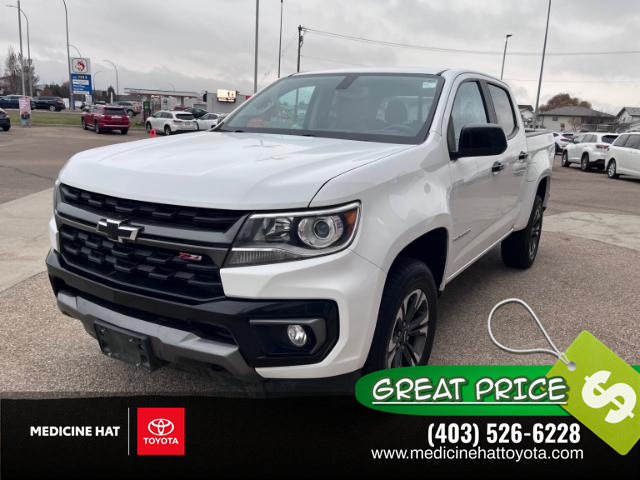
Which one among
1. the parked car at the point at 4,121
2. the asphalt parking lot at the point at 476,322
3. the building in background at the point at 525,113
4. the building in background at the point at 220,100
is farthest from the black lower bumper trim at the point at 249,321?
the building in background at the point at 220,100

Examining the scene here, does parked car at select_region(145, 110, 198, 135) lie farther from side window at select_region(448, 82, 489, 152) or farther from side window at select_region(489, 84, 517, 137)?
side window at select_region(448, 82, 489, 152)

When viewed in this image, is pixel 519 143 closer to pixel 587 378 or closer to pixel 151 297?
pixel 587 378

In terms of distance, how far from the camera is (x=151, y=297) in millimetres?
2375

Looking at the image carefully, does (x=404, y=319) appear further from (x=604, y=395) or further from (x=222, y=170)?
(x=222, y=170)

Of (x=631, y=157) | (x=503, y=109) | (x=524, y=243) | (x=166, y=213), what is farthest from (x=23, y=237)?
(x=631, y=157)

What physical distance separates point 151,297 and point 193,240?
13.0 inches

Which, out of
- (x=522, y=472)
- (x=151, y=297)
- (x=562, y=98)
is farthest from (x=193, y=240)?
(x=562, y=98)

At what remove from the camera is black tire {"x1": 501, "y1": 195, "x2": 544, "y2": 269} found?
18.1 feet

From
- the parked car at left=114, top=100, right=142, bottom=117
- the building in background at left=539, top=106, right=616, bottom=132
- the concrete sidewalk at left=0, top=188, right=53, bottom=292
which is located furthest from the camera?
the building in background at left=539, top=106, right=616, bottom=132

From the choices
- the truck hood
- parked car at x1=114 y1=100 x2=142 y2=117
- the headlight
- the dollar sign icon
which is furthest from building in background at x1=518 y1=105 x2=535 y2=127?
parked car at x1=114 y1=100 x2=142 y2=117

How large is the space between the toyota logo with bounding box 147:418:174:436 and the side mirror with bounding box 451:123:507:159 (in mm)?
2127

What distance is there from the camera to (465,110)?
150 inches

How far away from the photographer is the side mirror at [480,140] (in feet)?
10.5

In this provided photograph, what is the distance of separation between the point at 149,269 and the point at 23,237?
486 centimetres
